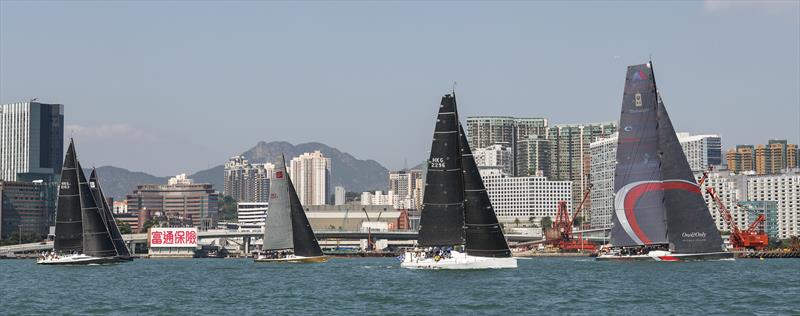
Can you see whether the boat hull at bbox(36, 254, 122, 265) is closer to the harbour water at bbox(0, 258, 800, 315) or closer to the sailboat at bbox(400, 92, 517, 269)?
the harbour water at bbox(0, 258, 800, 315)

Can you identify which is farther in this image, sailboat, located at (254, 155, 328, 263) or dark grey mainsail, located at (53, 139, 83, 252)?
sailboat, located at (254, 155, 328, 263)

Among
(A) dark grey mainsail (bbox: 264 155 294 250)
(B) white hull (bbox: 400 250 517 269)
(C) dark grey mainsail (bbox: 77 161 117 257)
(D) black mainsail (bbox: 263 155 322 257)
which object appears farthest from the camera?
(A) dark grey mainsail (bbox: 264 155 294 250)

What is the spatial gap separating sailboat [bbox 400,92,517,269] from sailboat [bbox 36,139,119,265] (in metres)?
40.7

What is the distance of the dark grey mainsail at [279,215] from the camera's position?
11942cm

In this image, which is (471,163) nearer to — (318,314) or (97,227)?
(318,314)

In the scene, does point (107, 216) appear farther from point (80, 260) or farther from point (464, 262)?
point (464, 262)

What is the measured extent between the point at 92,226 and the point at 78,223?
1.44 meters

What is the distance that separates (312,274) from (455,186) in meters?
19.7

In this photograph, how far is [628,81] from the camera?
90438mm

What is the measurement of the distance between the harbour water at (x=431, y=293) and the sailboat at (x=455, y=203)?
5.36 feet

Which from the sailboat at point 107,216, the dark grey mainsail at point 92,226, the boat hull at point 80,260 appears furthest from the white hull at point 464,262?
the sailboat at point 107,216

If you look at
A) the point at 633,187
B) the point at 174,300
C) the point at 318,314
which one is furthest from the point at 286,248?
the point at 318,314

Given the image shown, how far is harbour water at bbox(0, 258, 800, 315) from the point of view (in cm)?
5675

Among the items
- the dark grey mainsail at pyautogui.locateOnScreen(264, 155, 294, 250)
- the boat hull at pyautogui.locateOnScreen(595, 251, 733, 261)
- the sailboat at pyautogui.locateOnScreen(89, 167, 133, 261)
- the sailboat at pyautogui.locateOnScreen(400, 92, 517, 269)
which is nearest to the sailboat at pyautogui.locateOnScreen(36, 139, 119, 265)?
the sailboat at pyautogui.locateOnScreen(89, 167, 133, 261)
